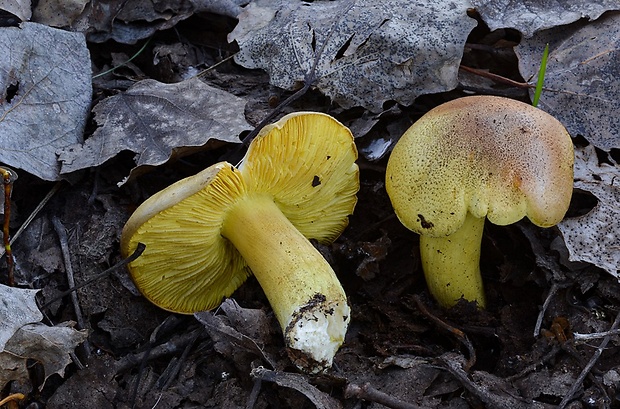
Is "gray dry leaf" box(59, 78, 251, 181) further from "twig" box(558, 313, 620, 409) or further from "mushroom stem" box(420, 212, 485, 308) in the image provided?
"twig" box(558, 313, 620, 409)

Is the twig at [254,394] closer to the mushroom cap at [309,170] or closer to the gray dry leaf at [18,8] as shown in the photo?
the mushroom cap at [309,170]

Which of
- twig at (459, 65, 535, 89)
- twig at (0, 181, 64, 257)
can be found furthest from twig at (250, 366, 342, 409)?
twig at (459, 65, 535, 89)

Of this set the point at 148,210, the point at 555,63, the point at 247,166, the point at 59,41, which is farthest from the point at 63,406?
the point at 555,63

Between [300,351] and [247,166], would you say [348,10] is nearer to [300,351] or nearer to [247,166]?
[247,166]

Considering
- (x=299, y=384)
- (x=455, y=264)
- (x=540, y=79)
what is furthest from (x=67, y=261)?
(x=540, y=79)

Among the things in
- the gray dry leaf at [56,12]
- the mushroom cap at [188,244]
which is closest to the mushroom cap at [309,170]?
the mushroom cap at [188,244]

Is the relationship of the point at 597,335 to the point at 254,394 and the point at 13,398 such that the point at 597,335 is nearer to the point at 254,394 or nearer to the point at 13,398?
the point at 254,394
